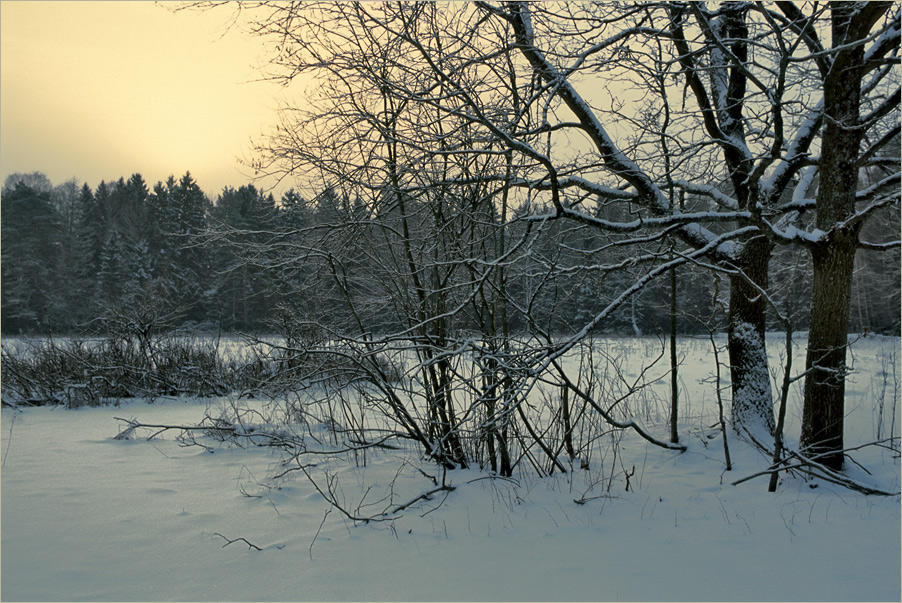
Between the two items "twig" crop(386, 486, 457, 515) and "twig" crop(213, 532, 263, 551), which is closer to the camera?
"twig" crop(213, 532, 263, 551)

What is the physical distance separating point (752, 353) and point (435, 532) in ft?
15.2

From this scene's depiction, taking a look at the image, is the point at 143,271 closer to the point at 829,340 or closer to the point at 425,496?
the point at 425,496

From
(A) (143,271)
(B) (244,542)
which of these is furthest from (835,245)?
(A) (143,271)

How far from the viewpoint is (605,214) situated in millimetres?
7602

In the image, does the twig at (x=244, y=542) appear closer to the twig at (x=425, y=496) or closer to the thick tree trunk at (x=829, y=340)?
the twig at (x=425, y=496)

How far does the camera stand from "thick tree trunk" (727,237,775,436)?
255 inches

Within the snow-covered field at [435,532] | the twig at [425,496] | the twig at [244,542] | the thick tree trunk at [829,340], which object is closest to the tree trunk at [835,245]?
the thick tree trunk at [829,340]

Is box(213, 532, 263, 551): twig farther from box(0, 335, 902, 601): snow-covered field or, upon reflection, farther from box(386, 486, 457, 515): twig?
box(386, 486, 457, 515): twig

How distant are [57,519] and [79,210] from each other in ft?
131

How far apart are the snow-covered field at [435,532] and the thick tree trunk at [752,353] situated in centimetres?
58

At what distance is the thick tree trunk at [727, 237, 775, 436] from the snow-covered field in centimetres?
58

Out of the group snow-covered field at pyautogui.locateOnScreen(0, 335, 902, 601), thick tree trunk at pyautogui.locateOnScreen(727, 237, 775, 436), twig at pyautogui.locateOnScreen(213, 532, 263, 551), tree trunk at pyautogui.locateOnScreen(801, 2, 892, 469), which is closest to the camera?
snow-covered field at pyautogui.locateOnScreen(0, 335, 902, 601)

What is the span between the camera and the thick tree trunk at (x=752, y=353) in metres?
6.49

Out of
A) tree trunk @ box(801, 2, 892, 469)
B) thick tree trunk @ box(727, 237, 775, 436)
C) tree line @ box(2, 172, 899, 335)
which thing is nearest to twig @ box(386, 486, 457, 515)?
tree trunk @ box(801, 2, 892, 469)
